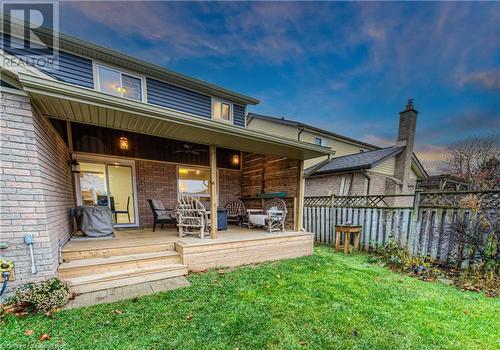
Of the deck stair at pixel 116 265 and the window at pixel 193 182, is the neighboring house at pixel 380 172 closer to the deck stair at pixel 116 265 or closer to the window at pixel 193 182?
the window at pixel 193 182

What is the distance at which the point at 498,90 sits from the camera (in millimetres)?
8312

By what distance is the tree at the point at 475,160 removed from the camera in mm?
8648

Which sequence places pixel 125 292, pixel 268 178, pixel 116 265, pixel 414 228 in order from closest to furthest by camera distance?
pixel 125 292, pixel 116 265, pixel 414 228, pixel 268 178

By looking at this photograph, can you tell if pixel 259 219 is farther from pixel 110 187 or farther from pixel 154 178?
pixel 110 187

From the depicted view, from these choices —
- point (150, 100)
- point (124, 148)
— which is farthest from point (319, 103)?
point (124, 148)

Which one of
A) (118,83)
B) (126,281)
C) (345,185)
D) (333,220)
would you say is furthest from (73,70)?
(345,185)

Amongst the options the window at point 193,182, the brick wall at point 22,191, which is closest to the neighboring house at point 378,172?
the window at point 193,182

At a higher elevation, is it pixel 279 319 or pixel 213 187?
pixel 213 187

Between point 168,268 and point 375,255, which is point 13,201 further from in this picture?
point 375,255

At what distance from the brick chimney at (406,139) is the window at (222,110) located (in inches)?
348

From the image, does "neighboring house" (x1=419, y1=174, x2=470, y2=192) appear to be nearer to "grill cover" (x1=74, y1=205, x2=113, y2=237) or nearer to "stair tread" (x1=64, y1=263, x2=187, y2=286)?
"stair tread" (x1=64, y1=263, x2=187, y2=286)

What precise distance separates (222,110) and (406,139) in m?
9.47

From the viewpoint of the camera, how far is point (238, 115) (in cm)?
861

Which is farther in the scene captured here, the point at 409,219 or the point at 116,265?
the point at 409,219
